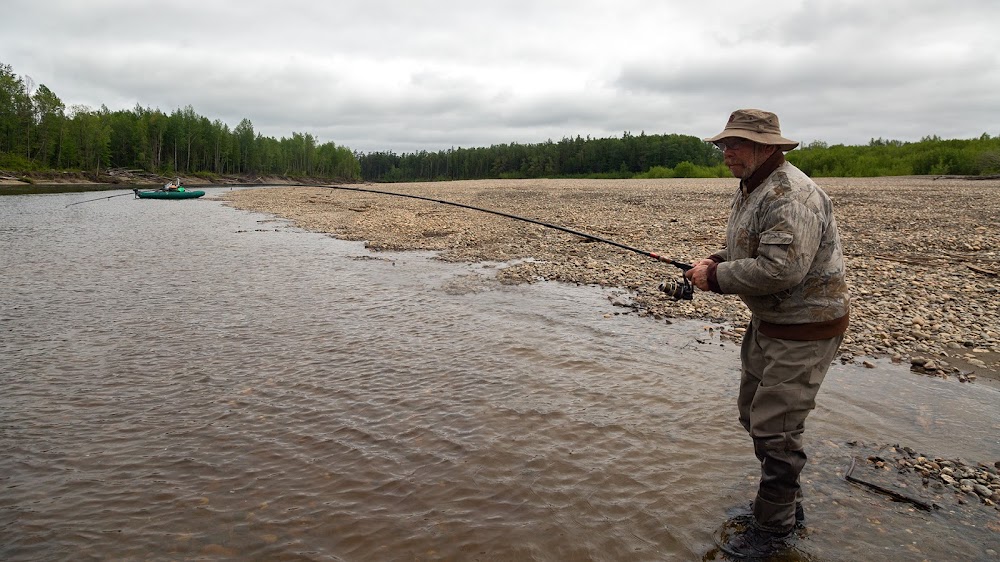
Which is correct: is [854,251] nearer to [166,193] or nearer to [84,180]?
[166,193]

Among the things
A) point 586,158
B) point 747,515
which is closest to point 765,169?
point 747,515

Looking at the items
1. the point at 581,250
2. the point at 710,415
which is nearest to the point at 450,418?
the point at 710,415

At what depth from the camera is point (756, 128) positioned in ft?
12.3

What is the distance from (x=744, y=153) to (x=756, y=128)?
0.17 m

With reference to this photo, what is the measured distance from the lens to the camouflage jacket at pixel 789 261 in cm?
350

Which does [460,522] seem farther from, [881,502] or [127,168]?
[127,168]

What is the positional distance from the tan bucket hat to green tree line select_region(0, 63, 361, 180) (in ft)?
316

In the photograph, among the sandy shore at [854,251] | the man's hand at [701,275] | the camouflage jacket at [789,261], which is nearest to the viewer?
the camouflage jacket at [789,261]

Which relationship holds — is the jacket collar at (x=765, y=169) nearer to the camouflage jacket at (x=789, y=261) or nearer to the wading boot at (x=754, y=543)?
the camouflage jacket at (x=789, y=261)

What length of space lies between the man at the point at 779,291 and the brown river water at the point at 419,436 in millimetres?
529

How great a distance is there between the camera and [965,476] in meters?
4.58

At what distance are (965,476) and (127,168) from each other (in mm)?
122667

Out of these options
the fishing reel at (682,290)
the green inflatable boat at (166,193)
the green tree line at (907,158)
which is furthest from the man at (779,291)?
the green inflatable boat at (166,193)

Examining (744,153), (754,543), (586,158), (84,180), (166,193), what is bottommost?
(754,543)
